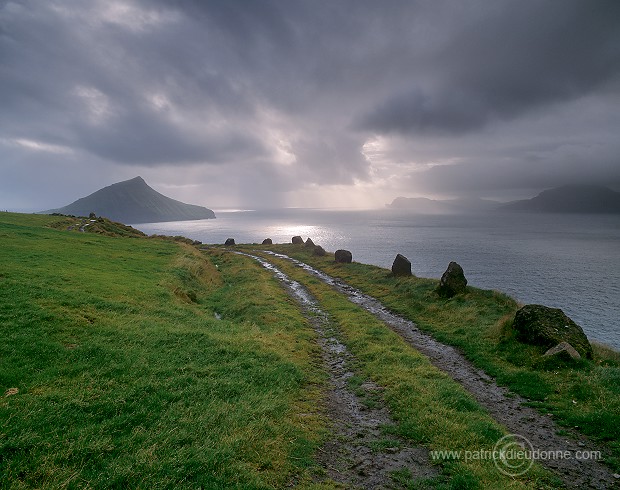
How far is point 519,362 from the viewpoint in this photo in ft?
61.8

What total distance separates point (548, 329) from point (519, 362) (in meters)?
3.14

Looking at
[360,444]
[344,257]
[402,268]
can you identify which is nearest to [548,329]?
[360,444]

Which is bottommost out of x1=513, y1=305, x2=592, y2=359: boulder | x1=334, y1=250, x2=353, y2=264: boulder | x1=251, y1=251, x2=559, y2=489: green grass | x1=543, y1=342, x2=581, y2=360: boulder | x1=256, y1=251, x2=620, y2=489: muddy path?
x1=256, y1=251, x2=620, y2=489: muddy path

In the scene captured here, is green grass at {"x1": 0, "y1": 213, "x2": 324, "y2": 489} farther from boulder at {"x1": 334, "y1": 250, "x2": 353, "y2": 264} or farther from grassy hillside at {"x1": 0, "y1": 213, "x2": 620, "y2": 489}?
boulder at {"x1": 334, "y1": 250, "x2": 353, "y2": 264}

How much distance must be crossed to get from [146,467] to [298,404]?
21.9ft

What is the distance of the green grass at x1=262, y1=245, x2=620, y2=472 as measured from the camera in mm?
13141

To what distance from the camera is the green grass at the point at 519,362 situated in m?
13.1

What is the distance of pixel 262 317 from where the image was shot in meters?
27.0

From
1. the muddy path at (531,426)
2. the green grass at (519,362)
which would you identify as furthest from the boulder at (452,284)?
the muddy path at (531,426)

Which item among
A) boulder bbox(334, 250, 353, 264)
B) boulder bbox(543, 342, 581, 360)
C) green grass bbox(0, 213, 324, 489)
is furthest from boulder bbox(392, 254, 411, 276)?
boulder bbox(543, 342, 581, 360)

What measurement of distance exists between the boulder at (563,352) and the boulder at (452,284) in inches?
568

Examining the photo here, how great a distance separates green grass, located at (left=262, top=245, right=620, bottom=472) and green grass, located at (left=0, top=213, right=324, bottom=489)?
10.2 meters

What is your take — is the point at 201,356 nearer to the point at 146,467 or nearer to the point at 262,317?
the point at 146,467

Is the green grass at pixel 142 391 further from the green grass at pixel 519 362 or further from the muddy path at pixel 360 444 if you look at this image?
the green grass at pixel 519 362
